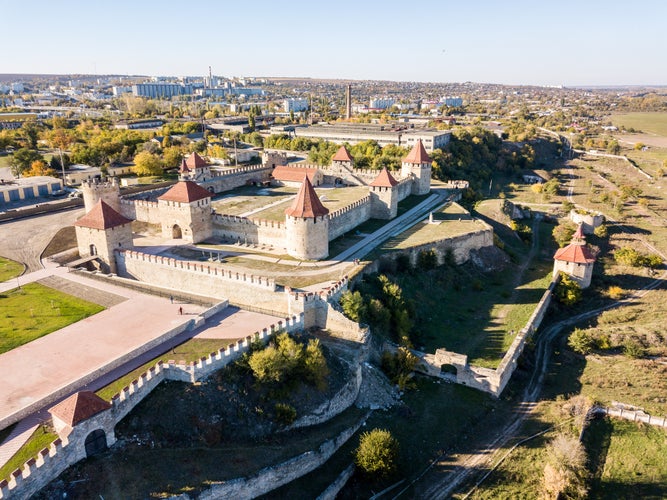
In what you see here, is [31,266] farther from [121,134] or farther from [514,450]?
[121,134]

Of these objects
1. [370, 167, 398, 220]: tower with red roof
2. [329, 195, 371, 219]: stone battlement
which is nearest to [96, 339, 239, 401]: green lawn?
[329, 195, 371, 219]: stone battlement

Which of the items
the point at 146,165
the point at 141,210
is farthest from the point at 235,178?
the point at 141,210

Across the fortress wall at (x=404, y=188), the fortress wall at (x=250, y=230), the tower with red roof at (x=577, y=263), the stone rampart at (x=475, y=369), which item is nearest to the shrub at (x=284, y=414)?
the stone rampart at (x=475, y=369)

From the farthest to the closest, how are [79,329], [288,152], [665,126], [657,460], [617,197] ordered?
[665,126] < [288,152] < [617,197] < [79,329] < [657,460]

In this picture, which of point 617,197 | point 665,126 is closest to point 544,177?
point 617,197

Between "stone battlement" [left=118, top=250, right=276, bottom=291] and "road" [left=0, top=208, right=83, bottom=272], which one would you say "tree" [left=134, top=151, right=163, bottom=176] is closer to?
"road" [left=0, top=208, right=83, bottom=272]

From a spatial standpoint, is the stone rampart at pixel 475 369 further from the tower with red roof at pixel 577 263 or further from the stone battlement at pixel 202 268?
the tower with red roof at pixel 577 263

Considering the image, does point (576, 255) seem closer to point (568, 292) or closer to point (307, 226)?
point (568, 292)
